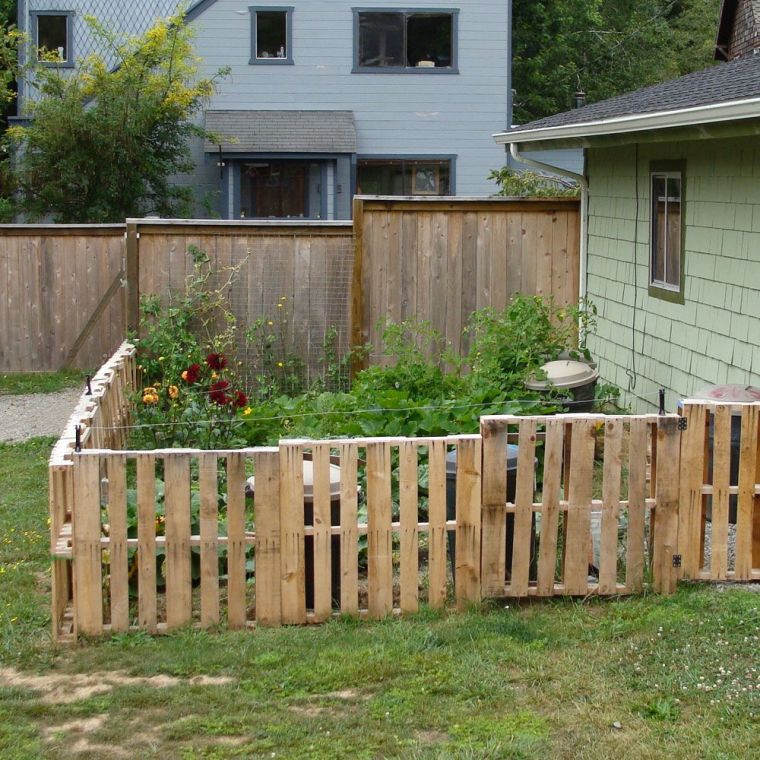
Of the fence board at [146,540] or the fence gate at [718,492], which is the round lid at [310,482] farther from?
the fence gate at [718,492]

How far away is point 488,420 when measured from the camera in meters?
5.88

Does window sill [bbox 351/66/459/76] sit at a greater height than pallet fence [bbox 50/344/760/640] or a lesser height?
greater

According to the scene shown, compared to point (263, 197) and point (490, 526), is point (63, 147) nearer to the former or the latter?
point (263, 197)

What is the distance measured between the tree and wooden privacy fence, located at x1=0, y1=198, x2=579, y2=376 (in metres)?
7.40

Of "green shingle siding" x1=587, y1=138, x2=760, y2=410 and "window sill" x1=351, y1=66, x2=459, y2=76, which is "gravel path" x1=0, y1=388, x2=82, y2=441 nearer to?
"green shingle siding" x1=587, y1=138, x2=760, y2=410

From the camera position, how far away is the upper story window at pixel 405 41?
2291 cm

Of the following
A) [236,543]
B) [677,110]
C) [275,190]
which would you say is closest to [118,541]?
[236,543]

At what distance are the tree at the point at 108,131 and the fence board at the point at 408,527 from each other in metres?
14.7

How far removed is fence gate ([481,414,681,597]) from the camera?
5941 millimetres

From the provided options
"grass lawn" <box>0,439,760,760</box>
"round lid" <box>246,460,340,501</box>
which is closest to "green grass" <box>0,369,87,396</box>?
"grass lawn" <box>0,439,760,760</box>

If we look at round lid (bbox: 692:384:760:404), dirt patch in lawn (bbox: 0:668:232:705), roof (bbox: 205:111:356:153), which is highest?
roof (bbox: 205:111:356:153)

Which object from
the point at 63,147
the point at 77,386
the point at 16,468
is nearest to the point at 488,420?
the point at 16,468

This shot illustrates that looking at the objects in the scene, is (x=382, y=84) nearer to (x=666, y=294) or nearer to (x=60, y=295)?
A: (x=60, y=295)

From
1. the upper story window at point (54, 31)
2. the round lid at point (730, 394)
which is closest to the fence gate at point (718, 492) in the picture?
the round lid at point (730, 394)
